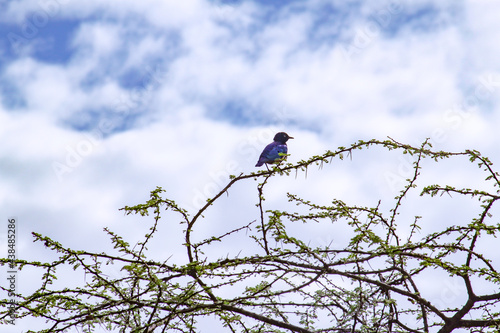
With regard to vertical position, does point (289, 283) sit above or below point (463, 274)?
above

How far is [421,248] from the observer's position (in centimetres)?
432

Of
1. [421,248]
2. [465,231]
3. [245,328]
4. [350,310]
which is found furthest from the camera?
[245,328]

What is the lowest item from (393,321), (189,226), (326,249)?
(393,321)

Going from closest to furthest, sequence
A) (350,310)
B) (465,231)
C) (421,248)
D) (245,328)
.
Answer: (421,248), (350,310), (465,231), (245,328)

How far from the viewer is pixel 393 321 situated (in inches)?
198

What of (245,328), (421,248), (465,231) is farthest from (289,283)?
(465,231)

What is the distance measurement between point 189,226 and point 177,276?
712mm

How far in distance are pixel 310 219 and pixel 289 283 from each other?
2.61 ft

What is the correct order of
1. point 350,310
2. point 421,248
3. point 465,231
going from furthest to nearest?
point 465,231 < point 350,310 < point 421,248

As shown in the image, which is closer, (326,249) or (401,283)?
(326,249)

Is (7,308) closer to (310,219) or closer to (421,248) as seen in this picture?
(310,219)

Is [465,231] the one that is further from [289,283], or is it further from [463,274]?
[289,283]

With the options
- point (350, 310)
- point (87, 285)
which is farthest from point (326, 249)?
point (87, 285)

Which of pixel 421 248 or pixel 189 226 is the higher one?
pixel 189 226
